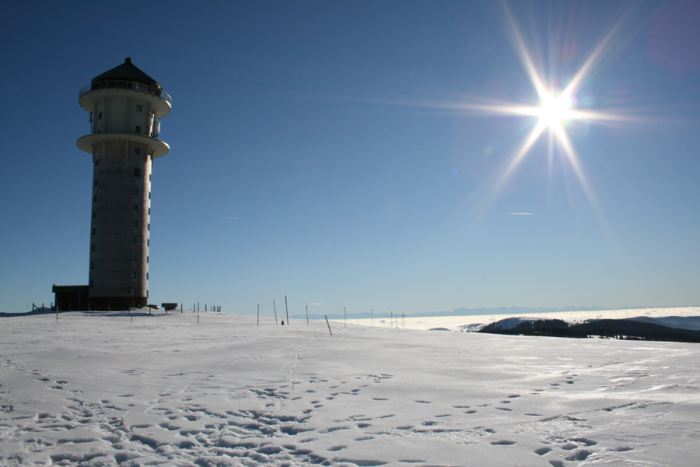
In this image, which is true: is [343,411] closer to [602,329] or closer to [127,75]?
[127,75]

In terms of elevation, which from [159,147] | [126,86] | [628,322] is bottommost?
[628,322]

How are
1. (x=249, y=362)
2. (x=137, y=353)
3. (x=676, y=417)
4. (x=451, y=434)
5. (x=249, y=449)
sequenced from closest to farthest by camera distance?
(x=249, y=449)
(x=451, y=434)
(x=676, y=417)
(x=249, y=362)
(x=137, y=353)

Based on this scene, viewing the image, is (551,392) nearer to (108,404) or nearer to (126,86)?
(108,404)

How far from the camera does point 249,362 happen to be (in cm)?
1367

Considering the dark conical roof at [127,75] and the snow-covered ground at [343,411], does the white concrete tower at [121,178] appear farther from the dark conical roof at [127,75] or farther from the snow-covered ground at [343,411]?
the snow-covered ground at [343,411]

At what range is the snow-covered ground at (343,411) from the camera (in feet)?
19.8

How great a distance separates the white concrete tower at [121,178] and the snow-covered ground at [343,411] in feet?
118

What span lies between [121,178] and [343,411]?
47625 millimetres

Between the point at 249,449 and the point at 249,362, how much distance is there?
7.51 m

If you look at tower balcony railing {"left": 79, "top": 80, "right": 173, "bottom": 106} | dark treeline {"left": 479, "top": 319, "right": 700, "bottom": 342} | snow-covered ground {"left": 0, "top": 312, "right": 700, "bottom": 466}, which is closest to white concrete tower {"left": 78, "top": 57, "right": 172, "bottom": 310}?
tower balcony railing {"left": 79, "top": 80, "right": 173, "bottom": 106}

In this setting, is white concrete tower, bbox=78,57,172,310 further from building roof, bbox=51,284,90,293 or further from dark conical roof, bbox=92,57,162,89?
building roof, bbox=51,284,90,293

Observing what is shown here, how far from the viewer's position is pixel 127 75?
173ft

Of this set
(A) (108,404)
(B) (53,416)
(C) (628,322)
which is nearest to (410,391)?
(A) (108,404)

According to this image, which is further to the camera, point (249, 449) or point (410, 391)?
point (410, 391)
